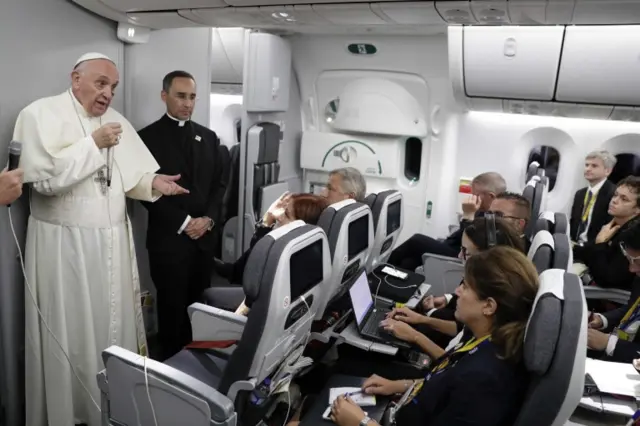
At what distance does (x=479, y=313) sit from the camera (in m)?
1.95

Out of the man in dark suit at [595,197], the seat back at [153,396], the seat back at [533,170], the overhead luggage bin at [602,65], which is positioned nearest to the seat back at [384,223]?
the seat back at [153,396]

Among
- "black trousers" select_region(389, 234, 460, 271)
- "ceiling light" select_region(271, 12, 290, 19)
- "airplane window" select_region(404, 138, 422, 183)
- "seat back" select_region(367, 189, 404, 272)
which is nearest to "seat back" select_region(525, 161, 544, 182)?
"black trousers" select_region(389, 234, 460, 271)

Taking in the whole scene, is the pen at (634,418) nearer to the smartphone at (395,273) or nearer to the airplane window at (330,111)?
the smartphone at (395,273)

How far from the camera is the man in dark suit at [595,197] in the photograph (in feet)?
17.5

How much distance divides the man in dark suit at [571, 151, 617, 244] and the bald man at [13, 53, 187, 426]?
4588 mm

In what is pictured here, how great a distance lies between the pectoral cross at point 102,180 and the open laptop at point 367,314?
5.32 ft

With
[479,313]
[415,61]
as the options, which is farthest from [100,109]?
[415,61]

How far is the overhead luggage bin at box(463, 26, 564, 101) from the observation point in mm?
4574

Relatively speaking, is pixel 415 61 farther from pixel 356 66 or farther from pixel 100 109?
pixel 100 109

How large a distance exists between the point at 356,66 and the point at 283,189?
5.79 feet

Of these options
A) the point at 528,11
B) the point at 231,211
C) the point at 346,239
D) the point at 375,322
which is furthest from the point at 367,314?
the point at 231,211

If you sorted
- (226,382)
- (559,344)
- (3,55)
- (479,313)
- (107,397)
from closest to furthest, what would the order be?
(559,344), (479,313), (226,382), (107,397), (3,55)

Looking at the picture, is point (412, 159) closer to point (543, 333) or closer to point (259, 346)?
point (259, 346)

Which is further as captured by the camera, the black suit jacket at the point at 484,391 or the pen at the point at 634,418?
the pen at the point at 634,418
